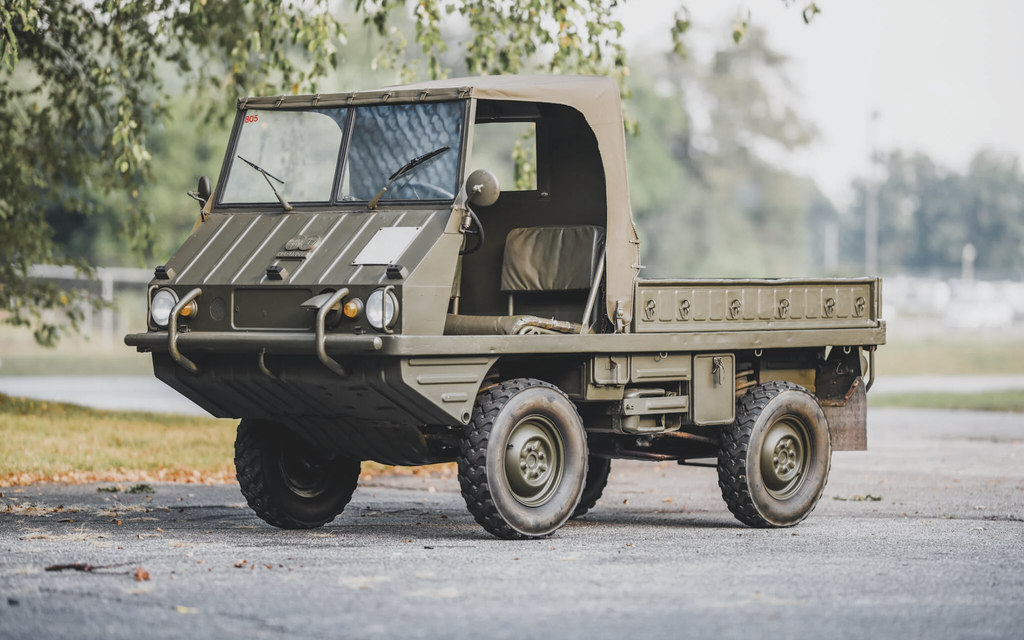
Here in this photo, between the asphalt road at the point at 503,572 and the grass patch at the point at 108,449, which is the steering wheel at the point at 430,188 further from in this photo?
the grass patch at the point at 108,449

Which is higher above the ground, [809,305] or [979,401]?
[809,305]

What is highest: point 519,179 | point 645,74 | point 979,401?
point 645,74

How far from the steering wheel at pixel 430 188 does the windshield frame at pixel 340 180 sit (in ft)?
0.08

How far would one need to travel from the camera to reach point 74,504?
11805mm

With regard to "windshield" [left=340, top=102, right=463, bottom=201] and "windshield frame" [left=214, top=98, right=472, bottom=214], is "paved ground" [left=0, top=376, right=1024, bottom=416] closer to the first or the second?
"windshield frame" [left=214, top=98, right=472, bottom=214]

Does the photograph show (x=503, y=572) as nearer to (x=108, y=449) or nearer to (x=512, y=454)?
(x=512, y=454)

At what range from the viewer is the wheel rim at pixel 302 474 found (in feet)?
34.2

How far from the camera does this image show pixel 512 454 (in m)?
9.36

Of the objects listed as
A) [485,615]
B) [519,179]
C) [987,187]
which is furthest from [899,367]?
[987,187]

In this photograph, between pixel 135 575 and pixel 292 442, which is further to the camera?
pixel 292 442

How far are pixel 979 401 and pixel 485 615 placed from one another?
21335mm

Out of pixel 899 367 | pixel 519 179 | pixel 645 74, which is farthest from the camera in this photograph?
pixel 645 74

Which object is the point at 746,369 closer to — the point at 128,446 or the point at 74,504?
the point at 74,504

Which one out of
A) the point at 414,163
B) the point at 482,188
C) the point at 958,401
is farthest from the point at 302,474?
the point at 958,401
